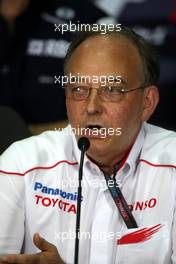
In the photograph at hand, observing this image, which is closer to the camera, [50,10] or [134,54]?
[134,54]

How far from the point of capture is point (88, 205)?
1.63 metres

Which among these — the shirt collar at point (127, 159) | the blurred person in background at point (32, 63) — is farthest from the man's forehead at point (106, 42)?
the blurred person in background at point (32, 63)

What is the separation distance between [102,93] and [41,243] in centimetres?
40

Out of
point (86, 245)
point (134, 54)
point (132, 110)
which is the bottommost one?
point (86, 245)

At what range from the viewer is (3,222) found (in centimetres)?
160

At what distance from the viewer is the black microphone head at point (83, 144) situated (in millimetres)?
1447

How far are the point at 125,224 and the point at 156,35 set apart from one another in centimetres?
155

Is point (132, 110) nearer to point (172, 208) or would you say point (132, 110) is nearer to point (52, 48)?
point (172, 208)

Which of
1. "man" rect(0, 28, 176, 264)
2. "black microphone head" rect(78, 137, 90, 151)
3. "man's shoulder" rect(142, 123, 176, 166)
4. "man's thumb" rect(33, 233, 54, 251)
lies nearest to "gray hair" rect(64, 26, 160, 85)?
"man" rect(0, 28, 176, 264)

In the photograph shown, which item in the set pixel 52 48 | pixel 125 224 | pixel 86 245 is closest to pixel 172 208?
pixel 125 224

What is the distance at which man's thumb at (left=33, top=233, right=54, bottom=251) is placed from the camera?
1.42 meters

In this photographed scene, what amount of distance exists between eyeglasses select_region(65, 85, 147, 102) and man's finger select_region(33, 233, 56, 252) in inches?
14.6
